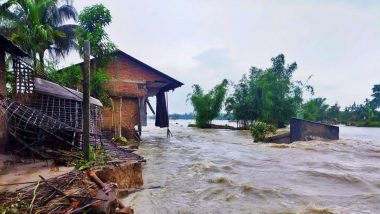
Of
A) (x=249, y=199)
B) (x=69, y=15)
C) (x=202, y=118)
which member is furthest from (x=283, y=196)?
(x=202, y=118)

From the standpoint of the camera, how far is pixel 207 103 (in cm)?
3984

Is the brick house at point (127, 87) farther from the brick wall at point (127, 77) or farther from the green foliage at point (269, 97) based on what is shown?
the green foliage at point (269, 97)

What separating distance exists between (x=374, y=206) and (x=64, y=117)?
7632 millimetres

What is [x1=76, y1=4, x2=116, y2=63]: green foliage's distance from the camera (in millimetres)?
14406

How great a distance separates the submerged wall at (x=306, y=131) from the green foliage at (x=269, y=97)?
61.3ft

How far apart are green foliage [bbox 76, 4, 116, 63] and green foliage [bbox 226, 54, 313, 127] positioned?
27270 mm

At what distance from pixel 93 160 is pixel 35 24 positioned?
1327 centimetres

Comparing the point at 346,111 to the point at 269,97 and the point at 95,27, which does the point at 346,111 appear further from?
the point at 95,27

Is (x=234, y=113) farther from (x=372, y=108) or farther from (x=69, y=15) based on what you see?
(x=372, y=108)

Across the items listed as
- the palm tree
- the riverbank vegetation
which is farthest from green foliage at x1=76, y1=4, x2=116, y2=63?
the riverbank vegetation

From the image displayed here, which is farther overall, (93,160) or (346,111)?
(346,111)

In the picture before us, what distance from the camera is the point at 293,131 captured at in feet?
62.3

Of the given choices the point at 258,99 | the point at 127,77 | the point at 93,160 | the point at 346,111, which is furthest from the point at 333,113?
the point at 93,160

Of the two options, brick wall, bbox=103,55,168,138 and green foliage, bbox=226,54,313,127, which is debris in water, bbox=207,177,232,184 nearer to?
brick wall, bbox=103,55,168,138
